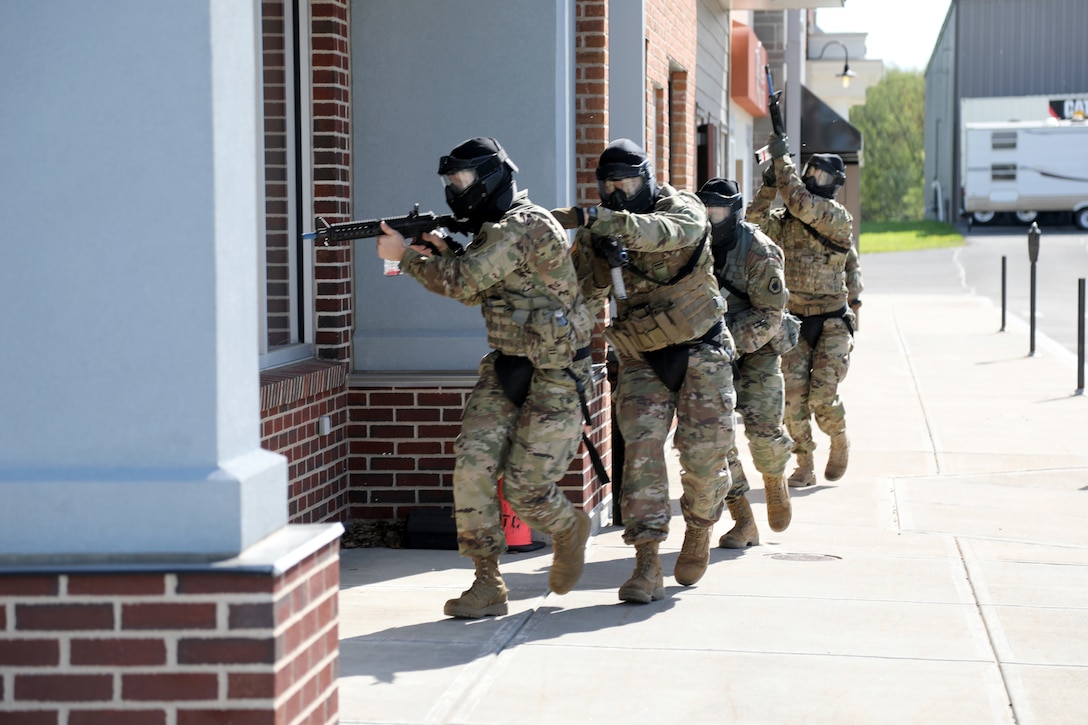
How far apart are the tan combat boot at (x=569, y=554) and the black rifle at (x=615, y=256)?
0.96m

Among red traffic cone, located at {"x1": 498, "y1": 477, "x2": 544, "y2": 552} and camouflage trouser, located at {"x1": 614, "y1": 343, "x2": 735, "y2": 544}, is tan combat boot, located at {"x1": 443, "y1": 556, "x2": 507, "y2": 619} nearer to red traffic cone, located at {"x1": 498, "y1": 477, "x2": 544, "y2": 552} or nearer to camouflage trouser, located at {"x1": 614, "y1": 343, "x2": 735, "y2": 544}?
camouflage trouser, located at {"x1": 614, "y1": 343, "x2": 735, "y2": 544}

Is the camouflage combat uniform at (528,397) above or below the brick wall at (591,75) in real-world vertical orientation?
below

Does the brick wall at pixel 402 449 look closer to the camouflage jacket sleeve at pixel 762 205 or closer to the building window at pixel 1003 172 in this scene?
the camouflage jacket sleeve at pixel 762 205

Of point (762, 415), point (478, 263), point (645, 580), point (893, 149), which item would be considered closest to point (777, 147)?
point (762, 415)

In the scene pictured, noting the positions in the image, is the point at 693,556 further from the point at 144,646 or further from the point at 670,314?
the point at 144,646

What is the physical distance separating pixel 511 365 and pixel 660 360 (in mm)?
823

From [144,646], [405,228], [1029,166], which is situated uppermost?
[1029,166]

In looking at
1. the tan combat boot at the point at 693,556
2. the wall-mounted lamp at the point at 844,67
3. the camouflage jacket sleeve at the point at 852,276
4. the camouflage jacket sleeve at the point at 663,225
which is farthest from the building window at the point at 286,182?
the wall-mounted lamp at the point at 844,67

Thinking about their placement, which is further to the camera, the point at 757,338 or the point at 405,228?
the point at 757,338

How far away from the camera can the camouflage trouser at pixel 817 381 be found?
31.2 ft

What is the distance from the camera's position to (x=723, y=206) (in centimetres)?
732

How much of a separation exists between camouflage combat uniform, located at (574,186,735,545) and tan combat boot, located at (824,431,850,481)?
3170 millimetres

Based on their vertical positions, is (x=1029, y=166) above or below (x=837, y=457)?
above

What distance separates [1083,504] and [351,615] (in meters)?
4.91
